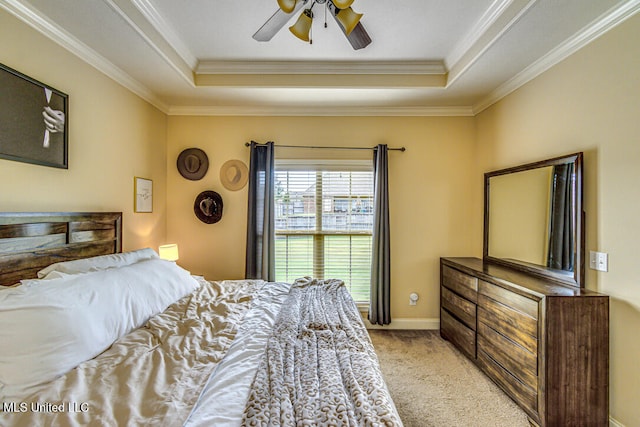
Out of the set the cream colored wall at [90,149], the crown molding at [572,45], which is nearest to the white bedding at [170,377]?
the cream colored wall at [90,149]

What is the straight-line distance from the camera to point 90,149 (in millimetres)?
2137

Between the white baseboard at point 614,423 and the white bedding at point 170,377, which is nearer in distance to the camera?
the white bedding at point 170,377

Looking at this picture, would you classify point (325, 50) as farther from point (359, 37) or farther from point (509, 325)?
point (509, 325)

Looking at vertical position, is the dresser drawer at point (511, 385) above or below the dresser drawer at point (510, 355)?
below

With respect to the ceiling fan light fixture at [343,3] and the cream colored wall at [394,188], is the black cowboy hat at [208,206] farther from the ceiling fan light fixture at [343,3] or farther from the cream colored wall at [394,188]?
the ceiling fan light fixture at [343,3]

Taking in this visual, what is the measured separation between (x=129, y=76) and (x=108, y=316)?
87.4 inches

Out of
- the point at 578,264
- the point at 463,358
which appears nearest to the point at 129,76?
the point at 578,264

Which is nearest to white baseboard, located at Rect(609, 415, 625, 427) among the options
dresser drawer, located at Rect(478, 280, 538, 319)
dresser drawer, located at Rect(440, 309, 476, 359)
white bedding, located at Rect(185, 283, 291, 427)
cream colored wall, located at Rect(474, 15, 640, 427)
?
cream colored wall, located at Rect(474, 15, 640, 427)

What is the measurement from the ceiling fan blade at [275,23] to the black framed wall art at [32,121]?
56.7 inches

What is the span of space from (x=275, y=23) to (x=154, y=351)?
1.97m

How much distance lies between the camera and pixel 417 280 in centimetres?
322

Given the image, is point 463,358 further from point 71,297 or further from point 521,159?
point 71,297

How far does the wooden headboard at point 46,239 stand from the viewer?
151cm

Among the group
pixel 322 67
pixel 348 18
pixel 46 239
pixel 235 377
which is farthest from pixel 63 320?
pixel 322 67
